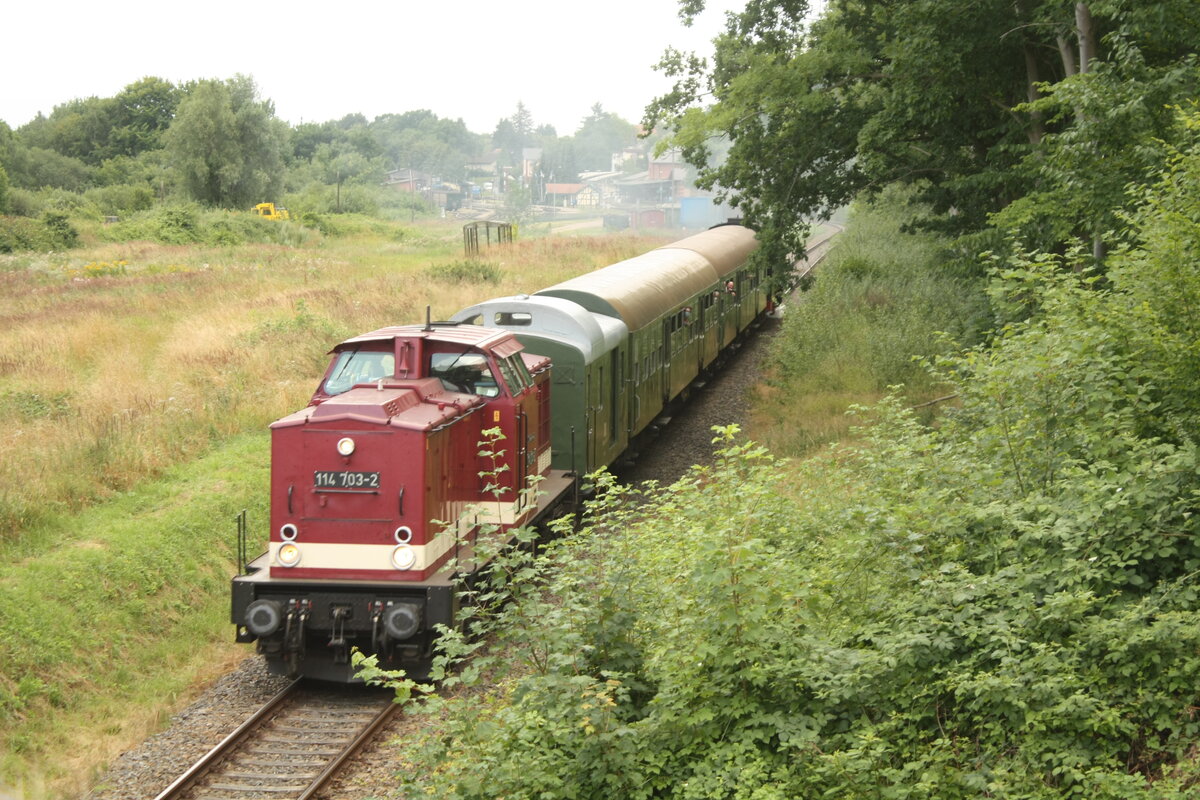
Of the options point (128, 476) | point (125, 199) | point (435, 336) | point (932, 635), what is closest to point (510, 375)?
Result: point (435, 336)

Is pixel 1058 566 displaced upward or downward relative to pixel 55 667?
upward

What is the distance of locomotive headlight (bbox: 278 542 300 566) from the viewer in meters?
10.2

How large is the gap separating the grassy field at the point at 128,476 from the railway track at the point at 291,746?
3.28 feet

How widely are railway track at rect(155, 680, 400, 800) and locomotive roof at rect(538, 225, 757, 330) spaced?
27.8 ft

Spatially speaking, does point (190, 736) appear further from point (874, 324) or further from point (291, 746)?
point (874, 324)

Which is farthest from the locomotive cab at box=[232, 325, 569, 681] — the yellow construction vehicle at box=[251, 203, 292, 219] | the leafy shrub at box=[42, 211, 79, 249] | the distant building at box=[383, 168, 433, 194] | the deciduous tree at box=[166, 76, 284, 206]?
the distant building at box=[383, 168, 433, 194]

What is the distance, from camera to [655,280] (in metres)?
20.6

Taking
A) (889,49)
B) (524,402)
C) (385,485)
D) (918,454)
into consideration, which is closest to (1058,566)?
(918,454)

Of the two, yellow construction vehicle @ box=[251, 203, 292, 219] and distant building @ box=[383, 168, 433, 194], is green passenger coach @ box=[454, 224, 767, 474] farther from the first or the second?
distant building @ box=[383, 168, 433, 194]

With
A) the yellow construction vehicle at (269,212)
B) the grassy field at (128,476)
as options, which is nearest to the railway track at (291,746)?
the grassy field at (128,476)

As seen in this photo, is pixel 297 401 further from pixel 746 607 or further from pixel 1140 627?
pixel 1140 627

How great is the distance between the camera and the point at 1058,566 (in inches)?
279

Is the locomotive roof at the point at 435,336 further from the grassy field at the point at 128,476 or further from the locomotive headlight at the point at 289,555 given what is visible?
the grassy field at the point at 128,476

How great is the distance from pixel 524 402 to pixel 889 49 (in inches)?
403
